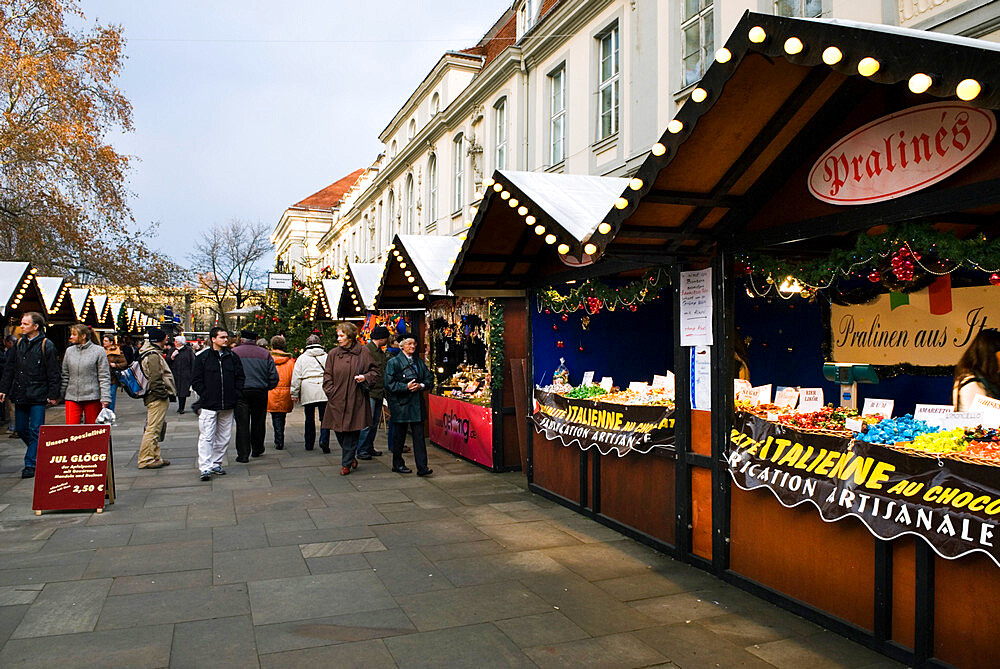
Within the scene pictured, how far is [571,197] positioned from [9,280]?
38.1 ft

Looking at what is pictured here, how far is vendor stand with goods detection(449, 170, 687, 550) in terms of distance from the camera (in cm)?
618

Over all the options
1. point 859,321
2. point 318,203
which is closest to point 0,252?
point 859,321

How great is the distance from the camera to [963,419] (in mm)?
4410

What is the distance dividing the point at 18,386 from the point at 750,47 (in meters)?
8.66

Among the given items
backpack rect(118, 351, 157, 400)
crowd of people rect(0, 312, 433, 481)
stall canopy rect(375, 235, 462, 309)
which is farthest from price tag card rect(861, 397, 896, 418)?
backpack rect(118, 351, 157, 400)

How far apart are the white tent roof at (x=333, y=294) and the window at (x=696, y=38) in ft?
28.8

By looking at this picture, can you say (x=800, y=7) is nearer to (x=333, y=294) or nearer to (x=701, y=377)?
(x=701, y=377)

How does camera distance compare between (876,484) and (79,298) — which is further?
(79,298)

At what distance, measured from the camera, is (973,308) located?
6199 millimetres

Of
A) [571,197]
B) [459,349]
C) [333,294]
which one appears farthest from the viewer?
[333,294]

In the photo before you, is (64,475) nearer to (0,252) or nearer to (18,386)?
(18,386)

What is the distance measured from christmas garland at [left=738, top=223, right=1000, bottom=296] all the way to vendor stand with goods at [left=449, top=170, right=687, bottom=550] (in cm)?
113

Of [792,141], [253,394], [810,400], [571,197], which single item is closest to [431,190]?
[253,394]

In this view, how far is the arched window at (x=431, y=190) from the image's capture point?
26027 mm
